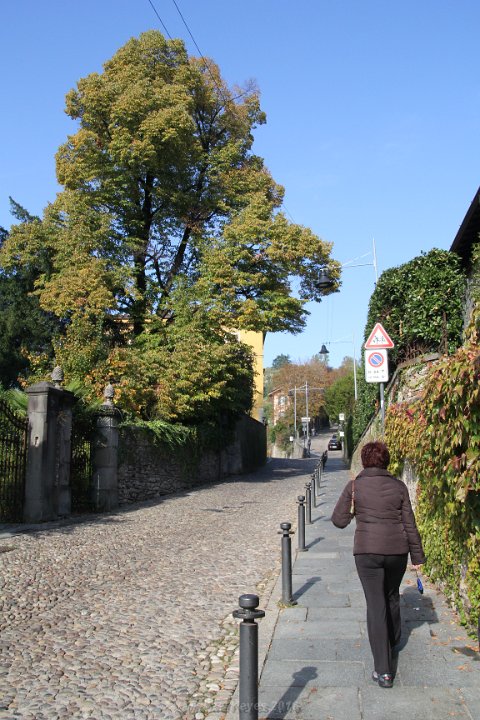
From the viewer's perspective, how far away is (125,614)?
634cm

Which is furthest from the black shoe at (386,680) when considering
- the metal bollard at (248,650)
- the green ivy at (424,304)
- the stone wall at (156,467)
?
the stone wall at (156,467)

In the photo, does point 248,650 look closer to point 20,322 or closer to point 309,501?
point 309,501

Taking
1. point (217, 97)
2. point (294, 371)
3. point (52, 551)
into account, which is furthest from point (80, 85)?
point (294, 371)

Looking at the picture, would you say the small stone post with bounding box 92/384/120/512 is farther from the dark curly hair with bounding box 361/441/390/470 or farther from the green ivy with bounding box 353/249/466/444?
the dark curly hair with bounding box 361/441/390/470

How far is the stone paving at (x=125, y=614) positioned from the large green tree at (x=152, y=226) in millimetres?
9067

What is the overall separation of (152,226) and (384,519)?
20.0m

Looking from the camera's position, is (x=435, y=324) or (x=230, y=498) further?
(x=230, y=498)

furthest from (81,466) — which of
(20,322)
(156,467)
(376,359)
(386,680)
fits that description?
(20,322)

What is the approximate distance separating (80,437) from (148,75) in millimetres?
14183

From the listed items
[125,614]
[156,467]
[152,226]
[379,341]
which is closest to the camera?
[125,614]

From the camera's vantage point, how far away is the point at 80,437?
14.2m

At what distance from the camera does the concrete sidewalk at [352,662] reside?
4.01m

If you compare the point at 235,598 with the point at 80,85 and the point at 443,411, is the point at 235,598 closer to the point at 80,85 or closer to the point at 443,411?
the point at 443,411

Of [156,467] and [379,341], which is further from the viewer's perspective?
[156,467]
